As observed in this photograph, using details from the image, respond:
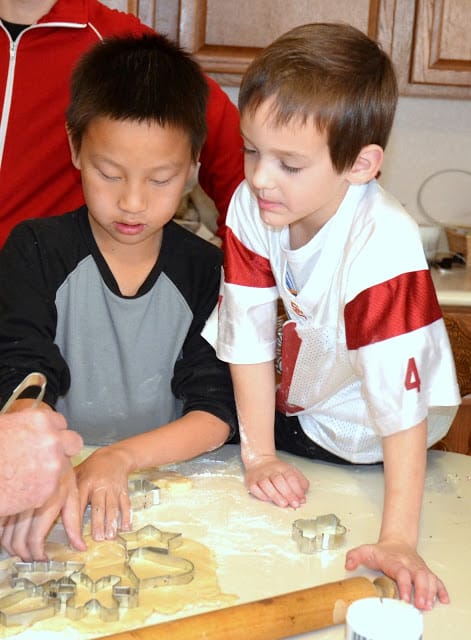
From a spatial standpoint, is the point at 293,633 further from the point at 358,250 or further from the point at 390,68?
the point at 390,68

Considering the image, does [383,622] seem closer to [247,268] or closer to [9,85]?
[247,268]

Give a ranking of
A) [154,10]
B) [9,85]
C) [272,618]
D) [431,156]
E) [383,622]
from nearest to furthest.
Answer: [383,622]
[272,618]
[9,85]
[154,10]
[431,156]

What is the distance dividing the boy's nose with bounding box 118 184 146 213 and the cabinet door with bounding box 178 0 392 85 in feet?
3.87

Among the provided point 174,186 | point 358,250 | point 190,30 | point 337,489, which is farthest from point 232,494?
point 190,30

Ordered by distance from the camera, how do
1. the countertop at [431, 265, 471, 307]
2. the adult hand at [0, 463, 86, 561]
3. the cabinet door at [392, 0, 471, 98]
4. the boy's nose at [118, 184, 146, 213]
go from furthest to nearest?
the cabinet door at [392, 0, 471, 98] < the countertop at [431, 265, 471, 307] < the boy's nose at [118, 184, 146, 213] < the adult hand at [0, 463, 86, 561]

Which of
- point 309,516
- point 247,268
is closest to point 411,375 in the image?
point 309,516

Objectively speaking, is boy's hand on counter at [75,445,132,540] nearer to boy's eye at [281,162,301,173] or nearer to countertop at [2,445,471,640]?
countertop at [2,445,471,640]

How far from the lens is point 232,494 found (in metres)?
1.18


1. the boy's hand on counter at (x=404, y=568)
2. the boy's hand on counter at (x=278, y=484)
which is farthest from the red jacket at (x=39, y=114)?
the boy's hand on counter at (x=404, y=568)

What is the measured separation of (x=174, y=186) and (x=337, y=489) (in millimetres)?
468

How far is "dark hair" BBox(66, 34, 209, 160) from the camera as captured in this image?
4.39ft

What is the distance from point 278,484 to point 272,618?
34cm

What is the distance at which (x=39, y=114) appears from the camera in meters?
1.80

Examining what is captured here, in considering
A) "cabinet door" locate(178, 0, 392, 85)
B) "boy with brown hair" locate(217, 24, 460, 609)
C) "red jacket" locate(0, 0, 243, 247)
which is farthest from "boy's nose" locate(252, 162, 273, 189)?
"cabinet door" locate(178, 0, 392, 85)
